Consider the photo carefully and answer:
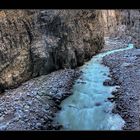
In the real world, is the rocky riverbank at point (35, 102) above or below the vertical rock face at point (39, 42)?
below

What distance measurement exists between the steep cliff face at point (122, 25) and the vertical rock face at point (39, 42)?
7.10 ft

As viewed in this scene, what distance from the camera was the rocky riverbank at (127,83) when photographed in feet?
23.9

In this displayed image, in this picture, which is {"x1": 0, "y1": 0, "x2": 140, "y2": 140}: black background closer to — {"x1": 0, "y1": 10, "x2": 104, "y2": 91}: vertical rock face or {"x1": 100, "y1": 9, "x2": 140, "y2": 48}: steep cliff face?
{"x1": 0, "y1": 10, "x2": 104, "y2": 91}: vertical rock face

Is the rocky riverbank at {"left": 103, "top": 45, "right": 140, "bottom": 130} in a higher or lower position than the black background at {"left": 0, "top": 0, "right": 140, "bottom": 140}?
lower

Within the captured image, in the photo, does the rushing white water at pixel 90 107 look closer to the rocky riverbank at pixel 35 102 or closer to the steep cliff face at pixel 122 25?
the rocky riverbank at pixel 35 102

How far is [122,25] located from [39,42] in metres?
7.09

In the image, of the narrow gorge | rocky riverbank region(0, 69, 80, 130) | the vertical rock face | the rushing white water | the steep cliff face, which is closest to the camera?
the rushing white water

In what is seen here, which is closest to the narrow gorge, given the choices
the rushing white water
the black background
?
the rushing white water

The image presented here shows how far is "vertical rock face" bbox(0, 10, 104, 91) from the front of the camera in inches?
354

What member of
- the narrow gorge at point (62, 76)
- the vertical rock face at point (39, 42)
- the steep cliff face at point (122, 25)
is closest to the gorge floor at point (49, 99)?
the narrow gorge at point (62, 76)

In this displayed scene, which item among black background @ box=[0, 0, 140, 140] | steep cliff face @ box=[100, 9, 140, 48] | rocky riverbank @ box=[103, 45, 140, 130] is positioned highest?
black background @ box=[0, 0, 140, 140]

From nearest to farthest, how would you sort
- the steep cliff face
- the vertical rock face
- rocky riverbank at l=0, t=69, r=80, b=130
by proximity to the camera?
rocky riverbank at l=0, t=69, r=80, b=130 → the vertical rock face → the steep cliff face

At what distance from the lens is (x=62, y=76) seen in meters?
10.4
